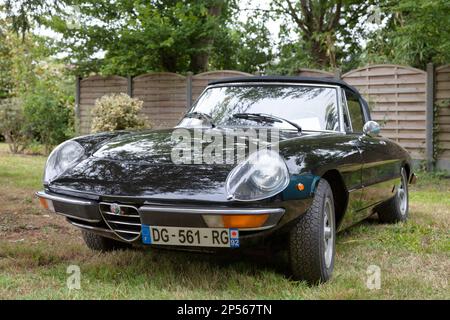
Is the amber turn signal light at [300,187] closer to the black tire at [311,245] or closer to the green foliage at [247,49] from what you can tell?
the black tire at [311,245]

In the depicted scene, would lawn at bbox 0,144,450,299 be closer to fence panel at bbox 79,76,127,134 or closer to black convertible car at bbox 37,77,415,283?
black convertible car at bbox 37,77,415,283

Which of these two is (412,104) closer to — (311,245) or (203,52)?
(203,52)

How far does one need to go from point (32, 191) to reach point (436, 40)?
261 inches

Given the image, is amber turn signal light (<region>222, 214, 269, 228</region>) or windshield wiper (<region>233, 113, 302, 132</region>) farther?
windshield wiper (<region>233, 113, 302, 132</region>)

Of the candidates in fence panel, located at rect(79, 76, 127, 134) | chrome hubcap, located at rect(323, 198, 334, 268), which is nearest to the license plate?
chrome hubcap, located at rect(323, 198, 334, 268)

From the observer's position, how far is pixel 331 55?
14219 millimetres

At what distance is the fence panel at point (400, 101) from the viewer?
31.2 ft

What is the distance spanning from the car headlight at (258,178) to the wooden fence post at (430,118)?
24.0ft

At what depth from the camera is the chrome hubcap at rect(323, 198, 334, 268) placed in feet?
10.8

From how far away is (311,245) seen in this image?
3014mm

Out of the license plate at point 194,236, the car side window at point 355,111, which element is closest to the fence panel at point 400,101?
the car side window at point 355,111

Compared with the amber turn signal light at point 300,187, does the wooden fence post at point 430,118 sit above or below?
above

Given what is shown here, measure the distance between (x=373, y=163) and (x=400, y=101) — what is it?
5943 mm

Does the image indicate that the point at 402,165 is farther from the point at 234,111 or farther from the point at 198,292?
the point at 198,292
